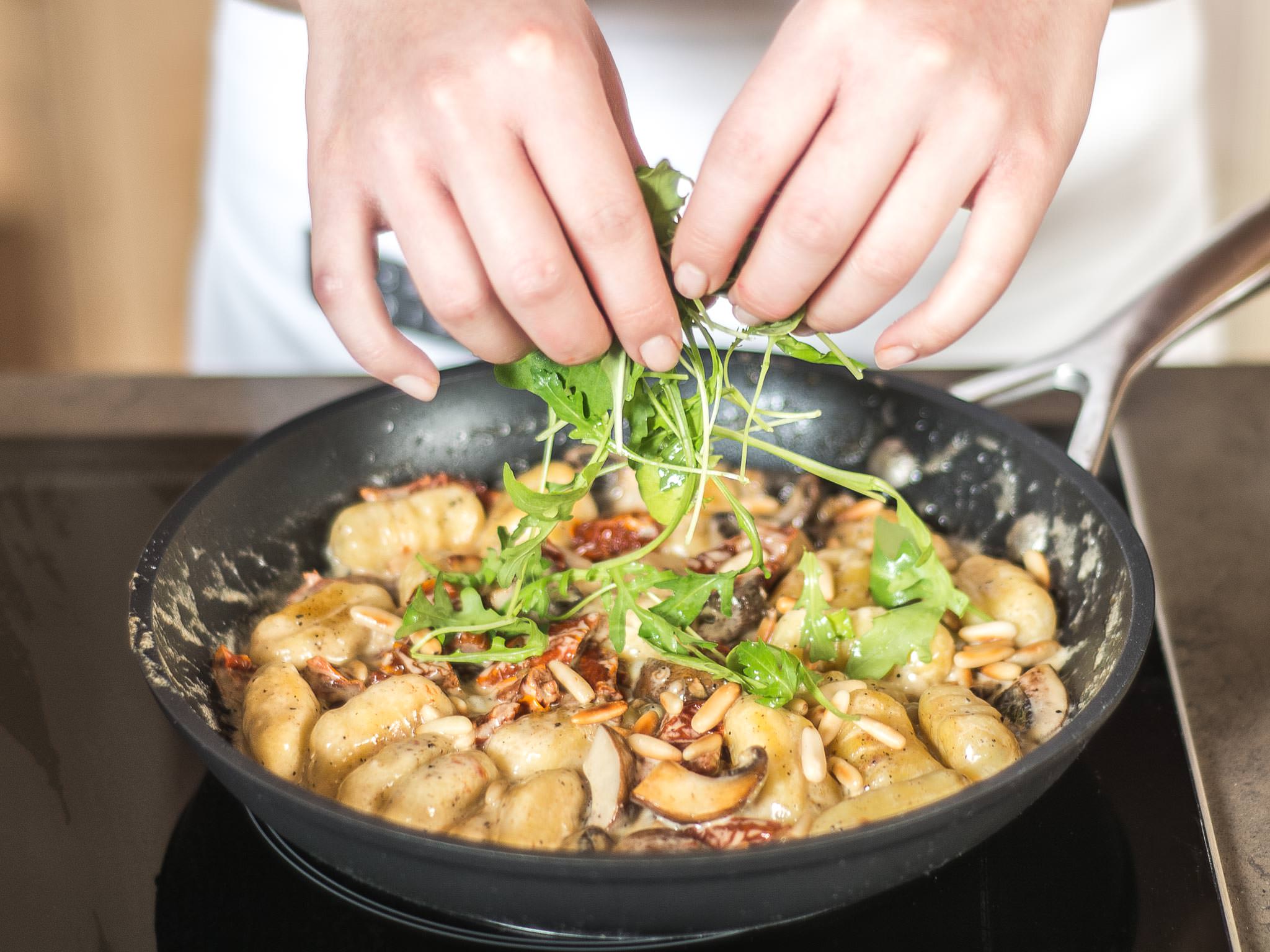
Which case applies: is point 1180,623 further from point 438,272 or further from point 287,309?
point 287,309

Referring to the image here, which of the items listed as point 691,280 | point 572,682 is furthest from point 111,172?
point 691,280

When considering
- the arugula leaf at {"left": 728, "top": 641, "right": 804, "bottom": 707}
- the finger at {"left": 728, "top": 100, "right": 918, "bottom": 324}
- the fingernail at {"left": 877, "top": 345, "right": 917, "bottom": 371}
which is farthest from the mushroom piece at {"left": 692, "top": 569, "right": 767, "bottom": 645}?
the finger at {"left": 728, "top": 100, "right": 918, "bottom": 324}

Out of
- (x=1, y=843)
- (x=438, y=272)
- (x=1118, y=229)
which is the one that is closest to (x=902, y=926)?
(x=438, y=272)

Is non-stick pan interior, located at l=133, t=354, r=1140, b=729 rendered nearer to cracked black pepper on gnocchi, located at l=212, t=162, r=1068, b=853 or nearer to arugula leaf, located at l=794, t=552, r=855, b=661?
cracked black pepper on gnocchi, located at l=212, t=162, r=1068, b=853

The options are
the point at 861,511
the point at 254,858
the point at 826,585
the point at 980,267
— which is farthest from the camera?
the point at 861,511

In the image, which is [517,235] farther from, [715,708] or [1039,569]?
[1039,569]
